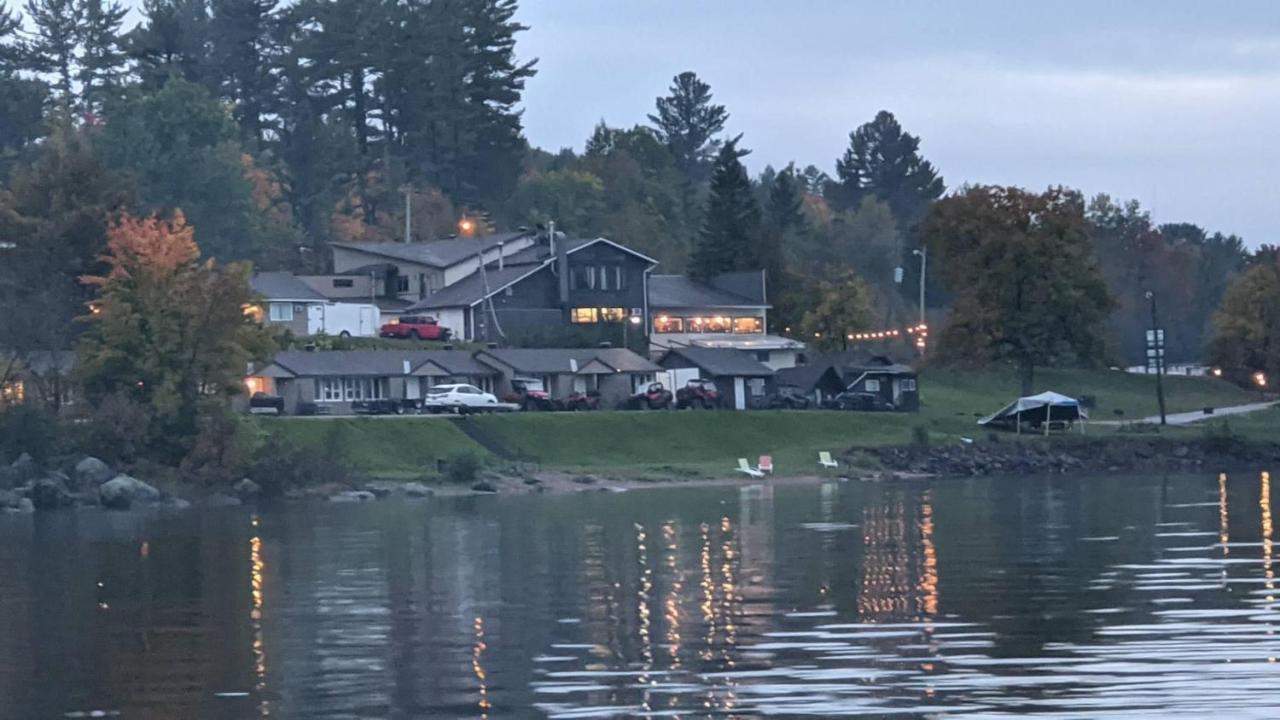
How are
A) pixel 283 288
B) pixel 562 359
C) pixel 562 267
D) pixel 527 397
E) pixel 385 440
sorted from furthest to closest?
pixel 562 267 → pixel 283 288 → pixel 562 359 → pixel 527 397 → pixel 385 440

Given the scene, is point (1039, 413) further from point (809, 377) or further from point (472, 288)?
point (472, 288)

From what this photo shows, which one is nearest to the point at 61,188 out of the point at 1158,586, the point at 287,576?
the point at 287,576

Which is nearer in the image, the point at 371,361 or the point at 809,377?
the point at 371,361

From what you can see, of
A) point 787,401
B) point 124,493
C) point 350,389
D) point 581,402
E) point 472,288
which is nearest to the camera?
point 124,493

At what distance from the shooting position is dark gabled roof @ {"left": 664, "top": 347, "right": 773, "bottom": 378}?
324ft

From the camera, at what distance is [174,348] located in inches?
3007

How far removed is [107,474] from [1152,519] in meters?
37.9

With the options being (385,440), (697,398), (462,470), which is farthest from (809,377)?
(462,470)

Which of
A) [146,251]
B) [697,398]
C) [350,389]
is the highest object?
[146,251]

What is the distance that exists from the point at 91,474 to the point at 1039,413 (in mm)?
45145

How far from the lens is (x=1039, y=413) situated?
9275 cm

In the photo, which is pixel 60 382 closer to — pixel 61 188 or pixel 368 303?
pixel 61 188

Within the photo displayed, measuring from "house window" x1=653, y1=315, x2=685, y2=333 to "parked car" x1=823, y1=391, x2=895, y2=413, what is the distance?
17.0m

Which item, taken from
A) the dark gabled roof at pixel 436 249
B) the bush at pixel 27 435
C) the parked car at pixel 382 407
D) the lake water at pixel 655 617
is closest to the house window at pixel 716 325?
the dark gabled roof at pixel 436 249
